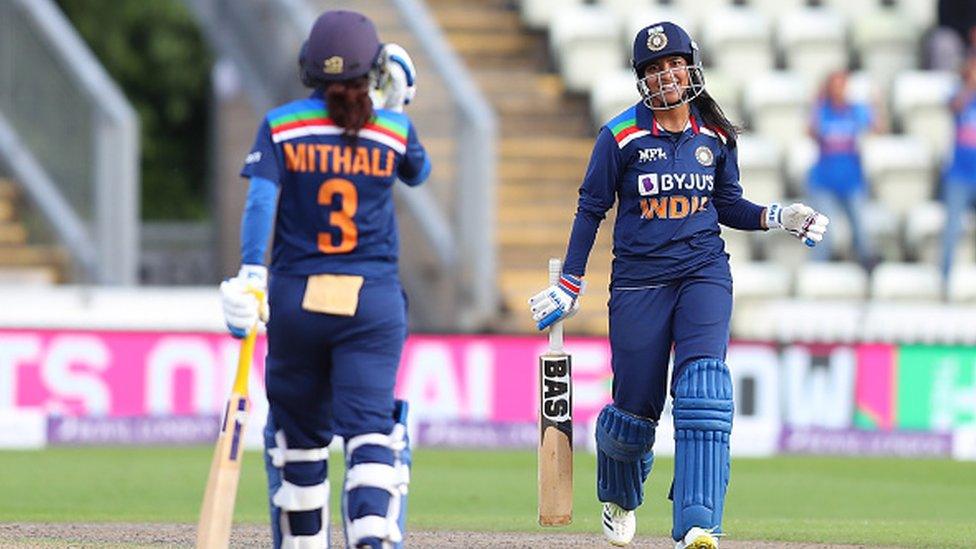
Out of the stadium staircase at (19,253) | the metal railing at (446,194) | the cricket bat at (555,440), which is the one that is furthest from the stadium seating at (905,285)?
the cricket bat at (555,440)

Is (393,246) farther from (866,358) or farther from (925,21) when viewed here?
(925,21)

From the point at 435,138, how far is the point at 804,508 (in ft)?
16.5

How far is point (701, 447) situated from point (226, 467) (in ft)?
5.66

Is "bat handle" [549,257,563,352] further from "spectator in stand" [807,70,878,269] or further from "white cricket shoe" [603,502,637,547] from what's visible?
"spectator in stand" [807,70,878,269]

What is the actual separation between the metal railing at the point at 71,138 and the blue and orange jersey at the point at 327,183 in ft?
28.7

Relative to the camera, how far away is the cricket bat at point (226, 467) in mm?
6758

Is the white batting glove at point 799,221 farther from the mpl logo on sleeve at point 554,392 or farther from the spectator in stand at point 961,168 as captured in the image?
the spectator in stand at point 961,168

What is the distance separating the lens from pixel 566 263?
8.30 meters

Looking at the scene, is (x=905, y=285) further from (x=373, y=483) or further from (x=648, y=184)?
(x=373, y=483)

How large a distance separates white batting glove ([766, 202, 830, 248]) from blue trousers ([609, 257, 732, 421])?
276 mm

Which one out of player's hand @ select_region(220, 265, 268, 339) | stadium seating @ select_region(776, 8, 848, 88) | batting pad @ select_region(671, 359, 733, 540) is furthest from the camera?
stadium seating @ select_region(776, 8, 848, 88)

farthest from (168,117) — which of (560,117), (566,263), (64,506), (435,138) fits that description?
(566,263)

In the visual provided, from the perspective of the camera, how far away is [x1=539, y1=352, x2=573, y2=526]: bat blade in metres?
8.30

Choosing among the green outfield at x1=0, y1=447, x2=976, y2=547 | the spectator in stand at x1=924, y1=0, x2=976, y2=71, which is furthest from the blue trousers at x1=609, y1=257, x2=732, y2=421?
the spectator in stand at x1=924, y1=0, x2=976, y2=71
